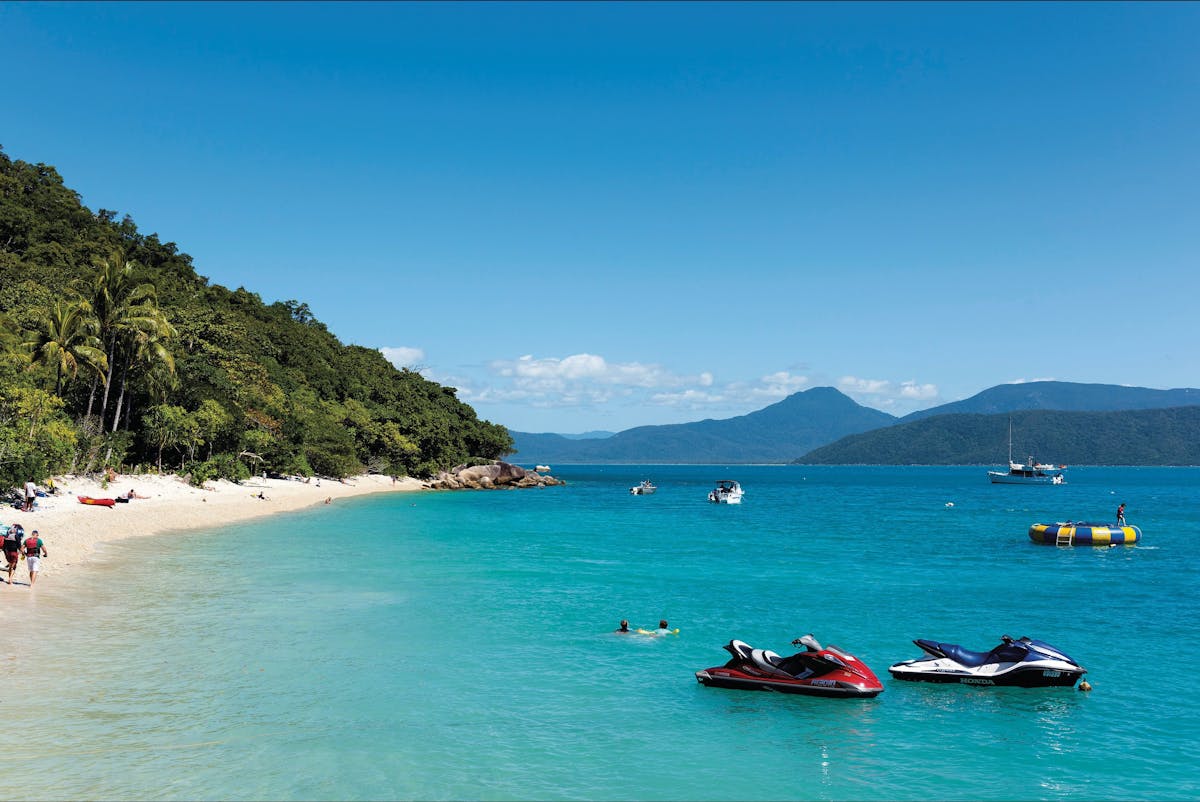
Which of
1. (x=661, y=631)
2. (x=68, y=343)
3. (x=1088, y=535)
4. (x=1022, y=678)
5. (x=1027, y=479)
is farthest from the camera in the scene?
(x=1027, y=479)

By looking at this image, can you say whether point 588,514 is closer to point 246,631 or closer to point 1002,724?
point 246,631

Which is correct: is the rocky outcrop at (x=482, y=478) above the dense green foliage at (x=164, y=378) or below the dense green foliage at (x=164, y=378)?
→ below

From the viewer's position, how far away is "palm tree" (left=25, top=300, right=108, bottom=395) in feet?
182

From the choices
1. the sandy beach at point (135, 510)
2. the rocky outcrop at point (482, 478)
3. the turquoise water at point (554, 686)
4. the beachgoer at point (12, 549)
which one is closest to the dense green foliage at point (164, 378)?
the sandy beach at point (135, 510)

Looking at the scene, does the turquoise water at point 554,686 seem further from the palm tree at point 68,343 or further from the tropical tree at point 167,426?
the tropical tree at point 167,426

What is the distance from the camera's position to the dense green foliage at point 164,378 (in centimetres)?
5619

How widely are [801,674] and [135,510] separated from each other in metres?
48.8

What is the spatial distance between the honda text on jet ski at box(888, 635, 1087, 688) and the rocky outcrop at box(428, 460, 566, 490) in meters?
110

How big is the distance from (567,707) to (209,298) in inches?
4889

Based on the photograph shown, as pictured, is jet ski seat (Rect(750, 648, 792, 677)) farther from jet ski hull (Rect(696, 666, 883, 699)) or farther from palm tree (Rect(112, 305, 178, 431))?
palm tree (Rect(112, 305, 178, 431))

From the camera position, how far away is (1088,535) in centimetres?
5606

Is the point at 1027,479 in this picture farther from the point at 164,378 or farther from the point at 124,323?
the point at 124,323

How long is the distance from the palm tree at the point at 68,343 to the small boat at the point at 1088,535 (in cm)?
7082

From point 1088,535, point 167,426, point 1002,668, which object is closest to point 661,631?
point 1002,668
